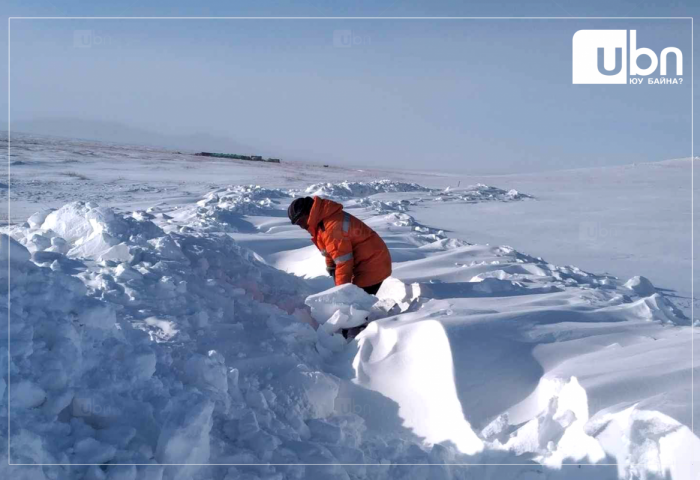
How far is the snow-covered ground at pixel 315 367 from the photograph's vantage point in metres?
2.23

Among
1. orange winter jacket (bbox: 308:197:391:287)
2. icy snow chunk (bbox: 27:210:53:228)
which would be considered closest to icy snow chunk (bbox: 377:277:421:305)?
orange winter jacket (bbox: 308:197:391:287)

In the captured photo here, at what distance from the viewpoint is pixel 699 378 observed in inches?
107

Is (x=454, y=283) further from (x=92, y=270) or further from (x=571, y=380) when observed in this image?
(x=92, y=270)

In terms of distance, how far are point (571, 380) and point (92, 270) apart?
327 cm

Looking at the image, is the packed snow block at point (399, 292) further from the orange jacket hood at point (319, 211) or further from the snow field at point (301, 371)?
the orange jacket hood at point (319, 211)

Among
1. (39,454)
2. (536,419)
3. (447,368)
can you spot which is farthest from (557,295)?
(39,454)

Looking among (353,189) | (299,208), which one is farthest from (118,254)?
(353,189)

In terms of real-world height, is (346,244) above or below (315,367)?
above

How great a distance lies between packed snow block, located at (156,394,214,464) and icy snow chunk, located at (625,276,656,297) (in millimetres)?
5144

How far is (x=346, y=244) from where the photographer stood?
4.50 metres

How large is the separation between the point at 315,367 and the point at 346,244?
45.0 inches

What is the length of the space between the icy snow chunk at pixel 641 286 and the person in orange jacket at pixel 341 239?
3.07 meters

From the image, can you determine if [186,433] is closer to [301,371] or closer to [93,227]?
[301,371]

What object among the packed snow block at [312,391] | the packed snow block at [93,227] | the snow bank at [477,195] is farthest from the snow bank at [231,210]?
the packed snow block at [312,391]
